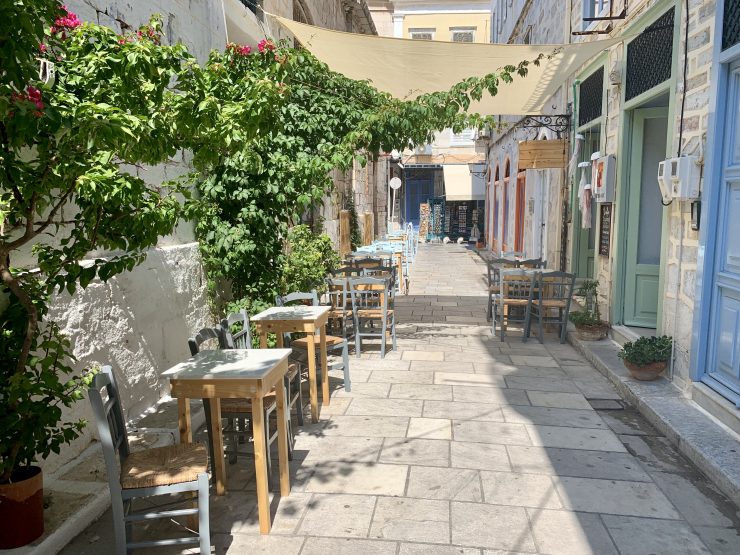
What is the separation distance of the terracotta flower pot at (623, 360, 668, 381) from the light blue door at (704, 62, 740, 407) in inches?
24.5

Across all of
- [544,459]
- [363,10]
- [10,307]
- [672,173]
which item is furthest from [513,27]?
[10,307]

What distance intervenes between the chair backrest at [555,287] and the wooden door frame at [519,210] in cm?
572

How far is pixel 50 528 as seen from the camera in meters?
2.74

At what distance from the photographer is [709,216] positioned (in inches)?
168

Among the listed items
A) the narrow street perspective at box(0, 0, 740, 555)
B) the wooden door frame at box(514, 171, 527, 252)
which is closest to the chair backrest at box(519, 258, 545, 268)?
the narrow street perspective at box(0, 0, 740, 555)

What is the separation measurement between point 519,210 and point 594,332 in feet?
26.1

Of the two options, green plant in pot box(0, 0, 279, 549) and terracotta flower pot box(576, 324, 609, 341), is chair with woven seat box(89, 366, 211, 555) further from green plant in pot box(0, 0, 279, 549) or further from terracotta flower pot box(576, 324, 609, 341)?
terracotta flower pot box(576, 324, 609, 341)

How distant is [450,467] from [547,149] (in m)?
6.27

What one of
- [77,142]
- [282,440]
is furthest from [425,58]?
[77,142]

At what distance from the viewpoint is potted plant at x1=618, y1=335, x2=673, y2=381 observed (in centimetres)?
495

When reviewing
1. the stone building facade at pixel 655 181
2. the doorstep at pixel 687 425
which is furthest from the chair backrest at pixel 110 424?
the stone building facade at pixel 655 181

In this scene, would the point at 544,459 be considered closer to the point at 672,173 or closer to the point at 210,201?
the point at 672,173

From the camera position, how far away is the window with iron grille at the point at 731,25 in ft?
13.0

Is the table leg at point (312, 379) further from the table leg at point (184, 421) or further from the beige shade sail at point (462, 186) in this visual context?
the beige shade sail at point (462, 186)
